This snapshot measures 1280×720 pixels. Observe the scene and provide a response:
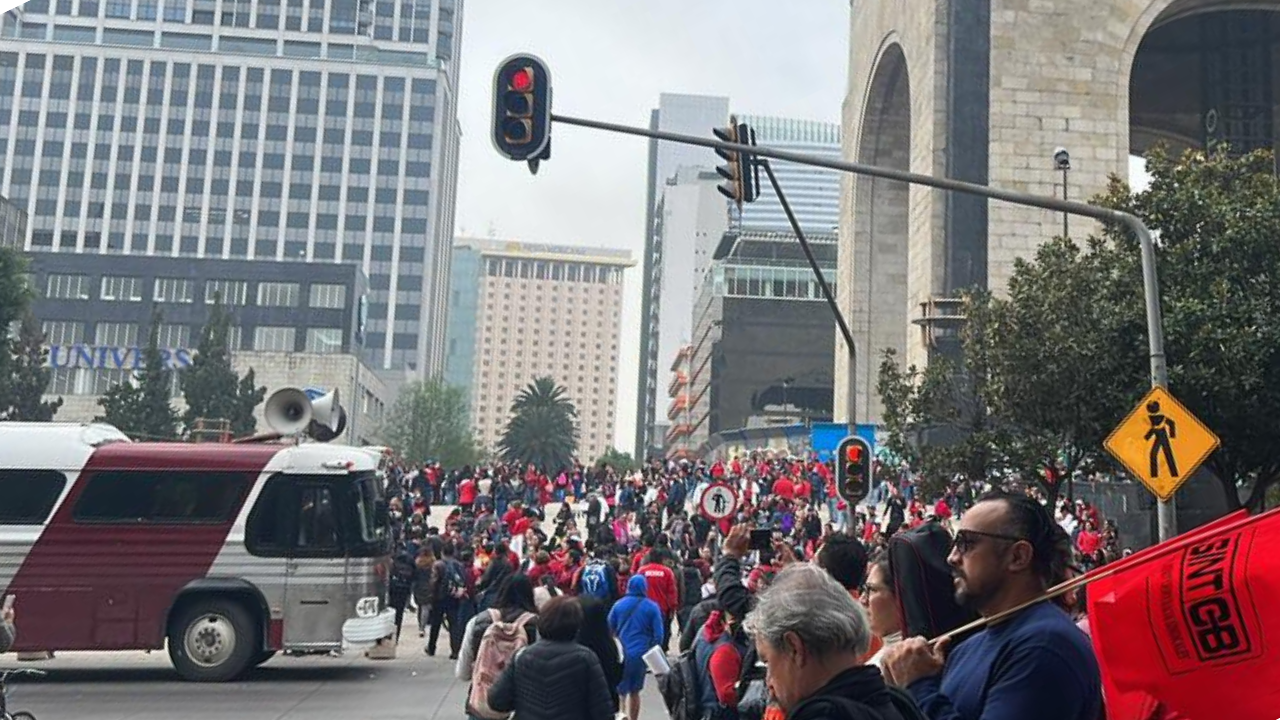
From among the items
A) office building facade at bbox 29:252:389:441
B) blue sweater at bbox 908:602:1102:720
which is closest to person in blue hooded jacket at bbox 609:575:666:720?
blue sweater at bbox 908:602:1102:720

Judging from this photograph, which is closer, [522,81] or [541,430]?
[522,81]

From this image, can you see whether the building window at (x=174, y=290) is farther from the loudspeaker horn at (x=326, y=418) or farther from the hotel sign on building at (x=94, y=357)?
the loudspeaker horn at (x=326, y=418)

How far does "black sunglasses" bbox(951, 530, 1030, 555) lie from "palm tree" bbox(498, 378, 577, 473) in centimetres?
8520

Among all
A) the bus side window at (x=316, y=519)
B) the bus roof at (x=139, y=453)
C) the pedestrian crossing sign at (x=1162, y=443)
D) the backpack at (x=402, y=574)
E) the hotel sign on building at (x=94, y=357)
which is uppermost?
the hotel sign on building at (x=94, y=357)

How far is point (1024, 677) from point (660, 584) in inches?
406

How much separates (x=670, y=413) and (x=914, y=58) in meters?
97.9

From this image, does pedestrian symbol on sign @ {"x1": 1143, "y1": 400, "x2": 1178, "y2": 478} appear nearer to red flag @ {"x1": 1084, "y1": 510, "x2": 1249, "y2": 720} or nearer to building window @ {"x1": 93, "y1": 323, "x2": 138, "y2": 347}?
red flag @ {"x1": 1084, "y1": 510, "x2": 1249, "y2": 720}

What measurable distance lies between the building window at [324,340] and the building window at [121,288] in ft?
41.3

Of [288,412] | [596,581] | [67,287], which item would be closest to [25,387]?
[67,287]

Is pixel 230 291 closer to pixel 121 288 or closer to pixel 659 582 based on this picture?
pixel 121 288

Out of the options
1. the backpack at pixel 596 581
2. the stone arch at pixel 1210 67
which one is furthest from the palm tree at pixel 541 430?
the backpack at pixel 596 581

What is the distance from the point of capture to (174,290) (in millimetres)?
87750

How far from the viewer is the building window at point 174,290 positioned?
8725cm

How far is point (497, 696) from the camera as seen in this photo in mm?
6336
